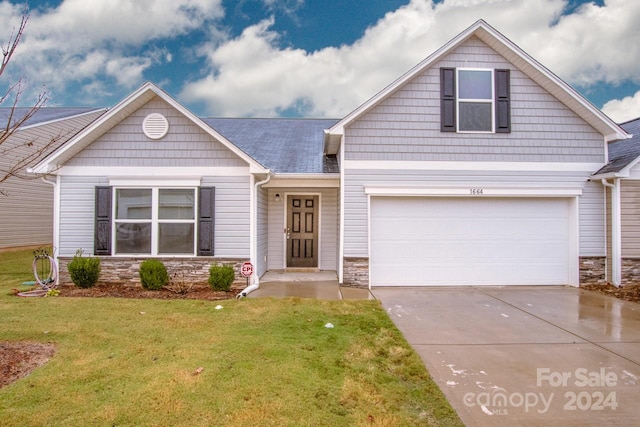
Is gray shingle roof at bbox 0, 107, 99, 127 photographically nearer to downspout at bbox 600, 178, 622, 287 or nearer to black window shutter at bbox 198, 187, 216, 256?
black window shutter at bbox 198, 187, 216, 256

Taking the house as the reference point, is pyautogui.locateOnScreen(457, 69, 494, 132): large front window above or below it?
above

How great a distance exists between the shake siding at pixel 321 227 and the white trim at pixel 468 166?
220cm

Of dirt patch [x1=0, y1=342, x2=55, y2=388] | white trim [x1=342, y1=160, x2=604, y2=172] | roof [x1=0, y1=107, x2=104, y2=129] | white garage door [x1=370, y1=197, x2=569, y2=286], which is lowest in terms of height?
dirt patch [x1=0, y1=342, x2=55, y2=388]

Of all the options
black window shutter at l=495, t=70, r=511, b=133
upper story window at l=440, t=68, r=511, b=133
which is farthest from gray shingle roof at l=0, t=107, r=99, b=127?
black window shutter at l=495, t=70, r=511, b=133

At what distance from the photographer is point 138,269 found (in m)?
8.38

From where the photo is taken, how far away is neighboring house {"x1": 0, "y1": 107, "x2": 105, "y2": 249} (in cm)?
1376

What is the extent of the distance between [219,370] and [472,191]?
695cm

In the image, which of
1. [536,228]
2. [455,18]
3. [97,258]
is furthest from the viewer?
[455,18]

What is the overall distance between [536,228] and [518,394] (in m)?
6.45

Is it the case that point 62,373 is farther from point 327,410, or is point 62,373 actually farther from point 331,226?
point 331,226

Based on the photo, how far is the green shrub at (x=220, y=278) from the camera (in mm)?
7770

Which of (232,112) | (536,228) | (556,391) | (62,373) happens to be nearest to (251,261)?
(62,373)

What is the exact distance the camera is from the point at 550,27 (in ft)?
38.9

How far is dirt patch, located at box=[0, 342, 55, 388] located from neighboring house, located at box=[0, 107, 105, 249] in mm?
10257
